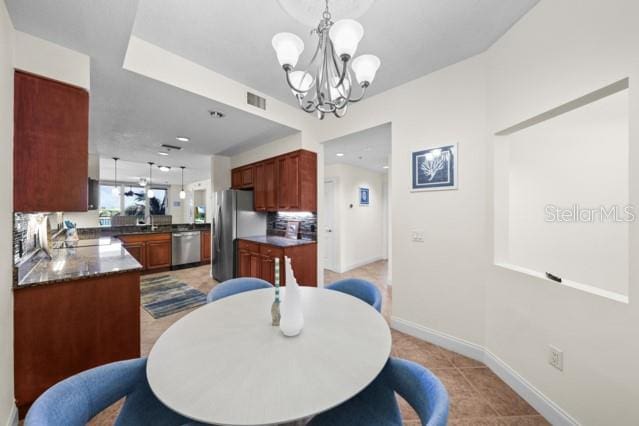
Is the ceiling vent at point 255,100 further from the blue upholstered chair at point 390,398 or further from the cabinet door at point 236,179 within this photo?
the blue upholstered chair at point 390,398

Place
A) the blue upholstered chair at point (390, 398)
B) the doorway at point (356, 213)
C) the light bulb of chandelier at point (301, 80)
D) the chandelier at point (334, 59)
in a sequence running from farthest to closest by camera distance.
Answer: the doorway at point (356, 213)
the light bulb of chandelier at point (301, 80)
the chandelier at point (334, 59)
the blue upholstered chair at point (390, 398)

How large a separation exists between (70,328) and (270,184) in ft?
8.80

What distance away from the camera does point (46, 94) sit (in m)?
1.62

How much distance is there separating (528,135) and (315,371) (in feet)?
9.60

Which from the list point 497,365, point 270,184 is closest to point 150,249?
point 270,184

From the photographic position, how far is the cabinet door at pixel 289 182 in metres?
3.36

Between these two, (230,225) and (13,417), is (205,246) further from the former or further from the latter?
(13,417)

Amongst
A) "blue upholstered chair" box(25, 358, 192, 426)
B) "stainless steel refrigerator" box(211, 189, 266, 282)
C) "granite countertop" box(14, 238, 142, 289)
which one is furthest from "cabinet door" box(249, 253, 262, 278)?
"blue upholstered chair" box(25, 358, 192, 426)

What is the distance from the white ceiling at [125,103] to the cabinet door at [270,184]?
42 cm

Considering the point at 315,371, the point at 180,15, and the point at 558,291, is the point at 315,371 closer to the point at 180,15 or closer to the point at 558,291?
the point at 558,291

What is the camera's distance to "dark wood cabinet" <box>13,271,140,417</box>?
1503mm

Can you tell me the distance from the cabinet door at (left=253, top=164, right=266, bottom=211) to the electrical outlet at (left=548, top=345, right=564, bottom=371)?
3.59m

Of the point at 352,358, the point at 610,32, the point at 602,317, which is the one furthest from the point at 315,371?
the point at 610,32

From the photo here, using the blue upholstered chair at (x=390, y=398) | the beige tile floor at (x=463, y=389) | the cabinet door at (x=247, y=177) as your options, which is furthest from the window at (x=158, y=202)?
the blue upholstered chair at (x=390, y=398)
